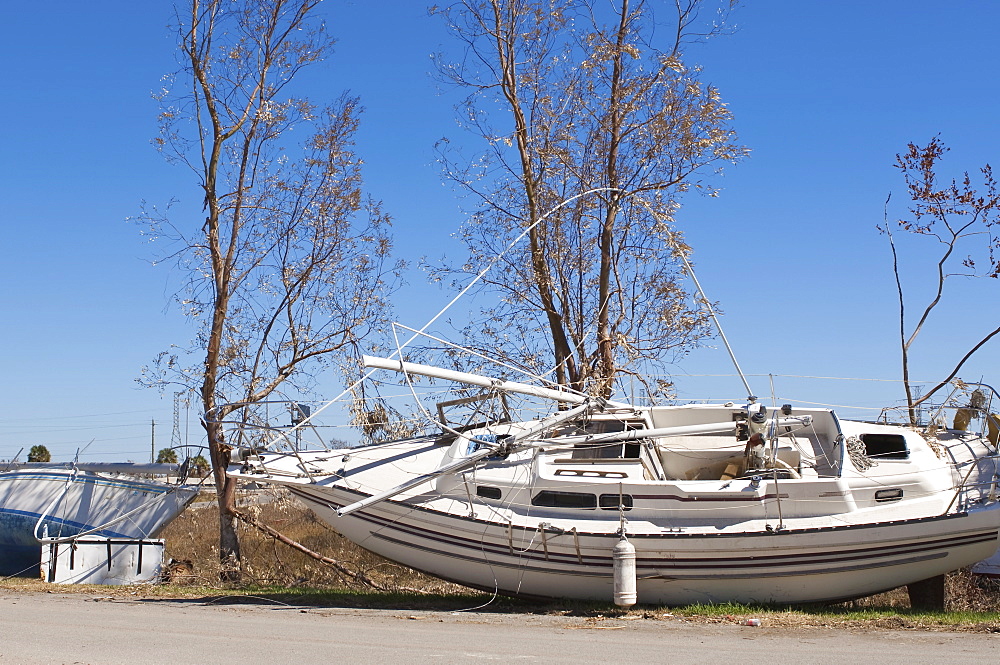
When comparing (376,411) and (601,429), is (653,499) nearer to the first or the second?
(601,429)

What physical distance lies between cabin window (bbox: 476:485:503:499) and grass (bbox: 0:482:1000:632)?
1367mm

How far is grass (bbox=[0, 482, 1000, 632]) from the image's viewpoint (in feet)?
38.4

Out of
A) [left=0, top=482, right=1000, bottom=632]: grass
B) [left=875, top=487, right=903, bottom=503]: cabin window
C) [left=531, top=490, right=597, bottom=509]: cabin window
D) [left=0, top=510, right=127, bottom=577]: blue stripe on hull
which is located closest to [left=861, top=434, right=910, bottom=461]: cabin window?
[left=875, top=487, right=903, bottom=503]: cabin window

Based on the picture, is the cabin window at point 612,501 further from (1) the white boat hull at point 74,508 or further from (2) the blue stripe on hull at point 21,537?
(2) the blue stripe on hull at point 21,537

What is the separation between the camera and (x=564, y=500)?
13336 millimetres

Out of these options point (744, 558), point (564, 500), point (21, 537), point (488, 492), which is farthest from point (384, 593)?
point (21, 537)

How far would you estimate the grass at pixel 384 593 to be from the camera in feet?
38.4

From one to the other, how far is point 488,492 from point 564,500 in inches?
41.2

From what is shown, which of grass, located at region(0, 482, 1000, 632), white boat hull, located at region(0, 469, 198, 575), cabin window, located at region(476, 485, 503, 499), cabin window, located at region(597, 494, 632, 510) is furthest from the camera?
white boat hull, located at region(0, 469, 198, 575)

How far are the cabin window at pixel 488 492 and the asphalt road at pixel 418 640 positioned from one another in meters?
1.57

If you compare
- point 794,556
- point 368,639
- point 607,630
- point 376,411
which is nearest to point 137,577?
point 376,411

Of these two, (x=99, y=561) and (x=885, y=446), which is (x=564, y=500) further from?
(x=99, y=561)

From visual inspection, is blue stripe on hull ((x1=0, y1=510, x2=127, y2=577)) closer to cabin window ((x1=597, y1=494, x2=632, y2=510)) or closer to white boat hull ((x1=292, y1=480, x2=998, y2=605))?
white boat hull ((x1=292, y1=480, x2=998, y2=605))

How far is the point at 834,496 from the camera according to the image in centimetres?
1295
